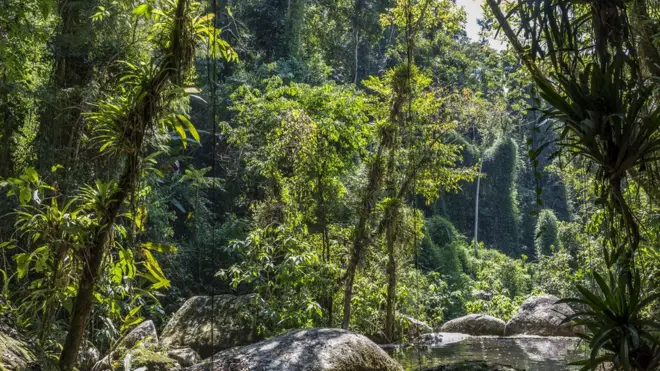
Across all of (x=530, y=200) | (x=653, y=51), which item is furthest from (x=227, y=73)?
(x=530, y=200)

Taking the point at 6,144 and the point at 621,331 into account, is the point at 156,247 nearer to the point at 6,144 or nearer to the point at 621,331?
the point at 621,331

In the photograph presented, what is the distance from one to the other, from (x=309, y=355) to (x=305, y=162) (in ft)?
16.8

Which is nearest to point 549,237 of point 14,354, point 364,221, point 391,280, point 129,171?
point 391,280

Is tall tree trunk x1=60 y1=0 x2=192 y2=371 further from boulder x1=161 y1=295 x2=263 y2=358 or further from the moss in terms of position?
boulder x1=161 y1=295 x2=263 y2=358

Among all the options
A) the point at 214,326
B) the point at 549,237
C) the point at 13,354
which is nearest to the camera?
the point at 13,354

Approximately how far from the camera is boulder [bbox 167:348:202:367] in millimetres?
7366

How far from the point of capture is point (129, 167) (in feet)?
9.16

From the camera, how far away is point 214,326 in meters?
8.69

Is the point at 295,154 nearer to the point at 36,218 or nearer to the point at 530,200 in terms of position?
the point at 36,218

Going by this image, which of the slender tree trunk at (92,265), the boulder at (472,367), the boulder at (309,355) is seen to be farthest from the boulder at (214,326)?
the slender tree trunk at (92,265)

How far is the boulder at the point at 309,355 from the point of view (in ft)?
13.5

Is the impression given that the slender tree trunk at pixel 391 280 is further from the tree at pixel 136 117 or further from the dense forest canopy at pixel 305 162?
the tree at pixel 136 117

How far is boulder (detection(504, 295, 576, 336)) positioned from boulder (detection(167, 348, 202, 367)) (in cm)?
703

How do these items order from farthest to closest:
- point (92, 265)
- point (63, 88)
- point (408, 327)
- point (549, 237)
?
point (549, 237), point (408, 327), point (63, 88), point (92, 265)
